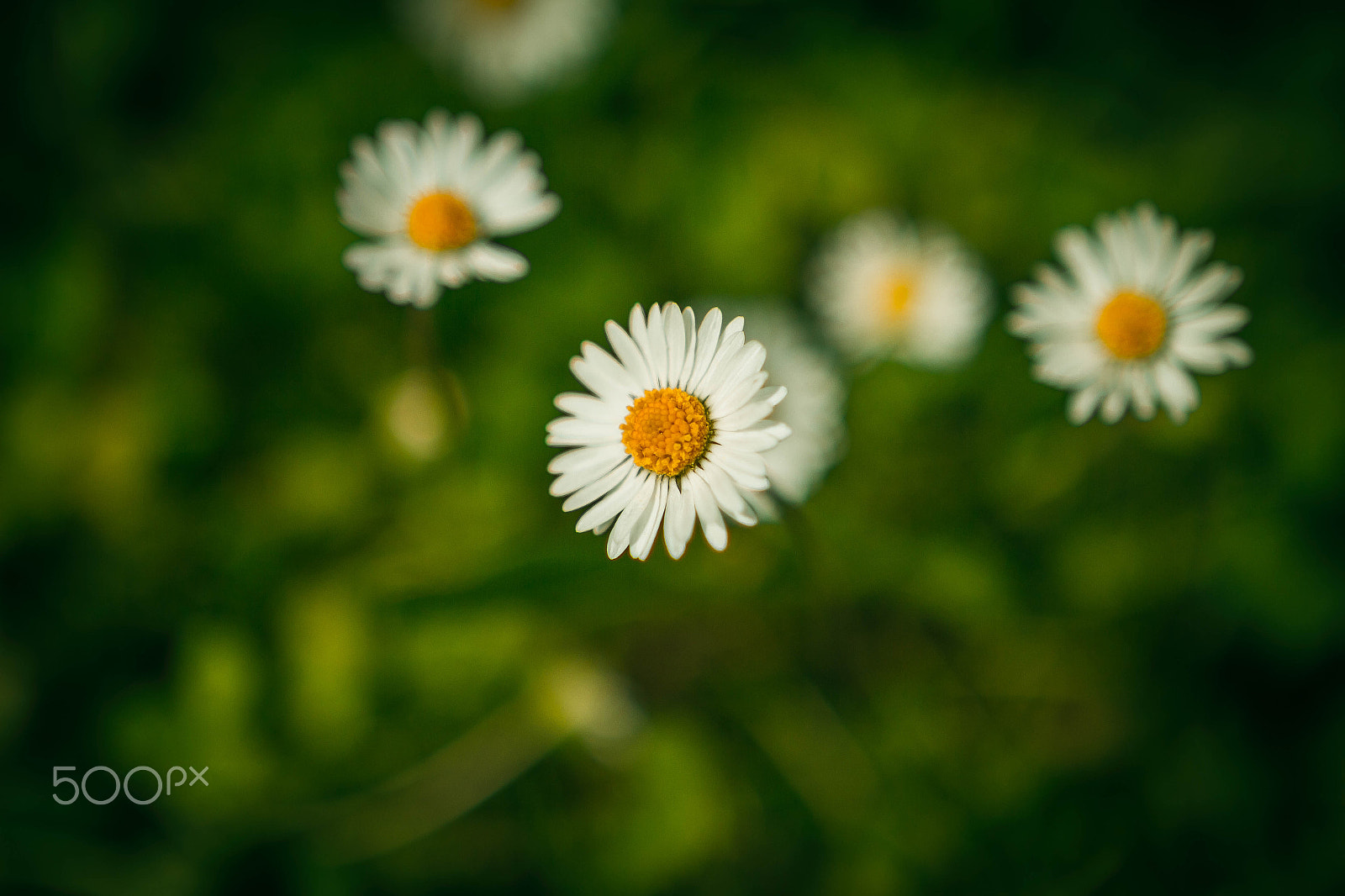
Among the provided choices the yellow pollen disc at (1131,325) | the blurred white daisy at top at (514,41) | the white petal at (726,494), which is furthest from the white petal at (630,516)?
the blurred white daisy at top at (514,41)

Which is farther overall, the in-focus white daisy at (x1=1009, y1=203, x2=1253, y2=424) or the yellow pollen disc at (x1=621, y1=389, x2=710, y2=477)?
the in-focus white daisy at (x1=1009, y1=203, x2=1253, y2=424)

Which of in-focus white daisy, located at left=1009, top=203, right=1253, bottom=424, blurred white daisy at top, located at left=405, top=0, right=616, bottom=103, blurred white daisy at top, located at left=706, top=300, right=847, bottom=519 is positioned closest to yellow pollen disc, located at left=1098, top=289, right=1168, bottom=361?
in-focus white daisy, located at left=1009, top=203, right=1253, bottom=424

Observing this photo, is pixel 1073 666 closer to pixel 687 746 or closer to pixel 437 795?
pixel 687 746

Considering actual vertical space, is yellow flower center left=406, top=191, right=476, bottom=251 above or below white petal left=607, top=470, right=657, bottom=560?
above

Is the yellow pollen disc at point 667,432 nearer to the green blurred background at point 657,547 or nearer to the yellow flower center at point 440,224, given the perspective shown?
the yellow flower center at point 440,224

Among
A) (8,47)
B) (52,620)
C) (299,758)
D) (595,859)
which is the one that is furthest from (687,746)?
(8,47)

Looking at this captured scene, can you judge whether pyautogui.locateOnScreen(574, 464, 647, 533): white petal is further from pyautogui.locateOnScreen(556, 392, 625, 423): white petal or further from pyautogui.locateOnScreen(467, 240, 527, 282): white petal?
pyautogui.locateOnScreen(467, 240, 527, 282): white petal

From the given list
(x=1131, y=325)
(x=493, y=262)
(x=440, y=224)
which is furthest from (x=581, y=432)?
(x=1131, y=325)
